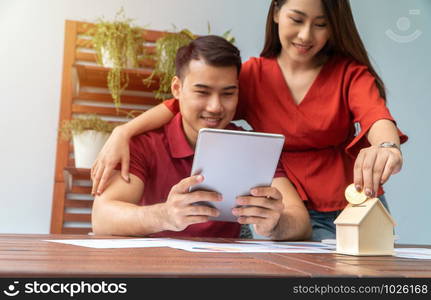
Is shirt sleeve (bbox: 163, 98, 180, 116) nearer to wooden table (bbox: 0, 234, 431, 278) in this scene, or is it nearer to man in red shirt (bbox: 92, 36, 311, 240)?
man in red shirt (bbox: 92, 36, 311, 240)

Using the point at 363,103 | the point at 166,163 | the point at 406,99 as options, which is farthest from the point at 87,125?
the point at 406,99

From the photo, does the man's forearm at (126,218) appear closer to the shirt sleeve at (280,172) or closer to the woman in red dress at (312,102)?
the woman in red dress at (312,102)

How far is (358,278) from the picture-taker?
598 millimetres

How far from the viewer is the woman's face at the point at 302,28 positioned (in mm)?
1585

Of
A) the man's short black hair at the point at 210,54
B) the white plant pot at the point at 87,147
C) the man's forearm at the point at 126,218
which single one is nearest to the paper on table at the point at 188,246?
the man's forearm at the point at 126,218

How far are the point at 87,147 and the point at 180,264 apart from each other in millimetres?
2072

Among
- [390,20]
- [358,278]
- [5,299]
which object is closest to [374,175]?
[358,278]

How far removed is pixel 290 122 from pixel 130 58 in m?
1.35

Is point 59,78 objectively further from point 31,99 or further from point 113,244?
point 113,244

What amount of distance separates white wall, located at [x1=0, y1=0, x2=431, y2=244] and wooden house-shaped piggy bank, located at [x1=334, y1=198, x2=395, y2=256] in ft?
7.07

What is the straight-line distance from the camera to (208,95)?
164cm

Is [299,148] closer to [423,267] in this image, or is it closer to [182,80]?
[182,80]

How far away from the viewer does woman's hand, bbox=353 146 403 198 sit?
3.51ft

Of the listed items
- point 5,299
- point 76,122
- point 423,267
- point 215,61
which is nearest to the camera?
point 5,299
